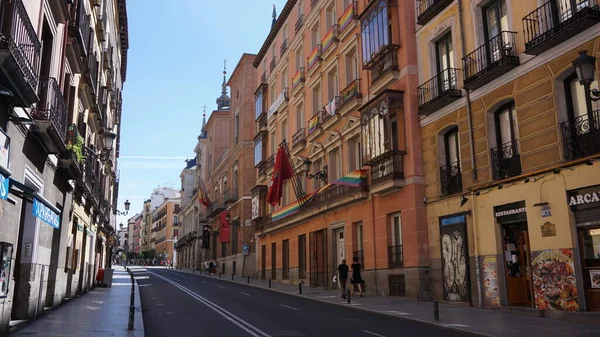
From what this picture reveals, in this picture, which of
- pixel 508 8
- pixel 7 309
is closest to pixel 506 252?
pixel 508 8

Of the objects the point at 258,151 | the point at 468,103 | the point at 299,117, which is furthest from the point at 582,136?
the point at 258,151

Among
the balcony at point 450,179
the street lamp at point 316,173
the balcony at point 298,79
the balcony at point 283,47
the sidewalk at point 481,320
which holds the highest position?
the balcony at point 283,47

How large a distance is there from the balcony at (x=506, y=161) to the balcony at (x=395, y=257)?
6096 millimetres

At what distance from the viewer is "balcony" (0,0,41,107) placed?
8.20m

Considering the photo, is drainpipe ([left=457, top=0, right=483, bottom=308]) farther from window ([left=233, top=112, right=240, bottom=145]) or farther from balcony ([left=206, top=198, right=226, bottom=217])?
balcony ([left=206, top=198, right=226, bottom=217])

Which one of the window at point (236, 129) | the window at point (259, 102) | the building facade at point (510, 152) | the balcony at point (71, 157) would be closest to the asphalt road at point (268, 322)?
the building facade at point (510, 152)

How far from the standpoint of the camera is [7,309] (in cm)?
1002

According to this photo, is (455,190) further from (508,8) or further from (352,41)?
(352,41)

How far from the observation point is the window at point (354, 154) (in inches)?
1027

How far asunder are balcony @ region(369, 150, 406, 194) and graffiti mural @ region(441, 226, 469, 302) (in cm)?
296

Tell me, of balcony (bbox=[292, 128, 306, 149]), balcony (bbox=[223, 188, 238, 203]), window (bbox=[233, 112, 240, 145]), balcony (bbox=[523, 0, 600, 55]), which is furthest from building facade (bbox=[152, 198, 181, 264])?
balcony (bbox=[523, 0, 600, 55])

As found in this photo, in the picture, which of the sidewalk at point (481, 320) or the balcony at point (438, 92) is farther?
the balcony at point (438, 92)

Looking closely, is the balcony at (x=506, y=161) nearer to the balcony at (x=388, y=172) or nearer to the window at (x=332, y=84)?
the balcony at (x=388, y=172)

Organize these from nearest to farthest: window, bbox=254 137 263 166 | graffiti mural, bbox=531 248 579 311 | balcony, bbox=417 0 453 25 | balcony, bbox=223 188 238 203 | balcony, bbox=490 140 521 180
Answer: graffiti mural, bbox=531 248 579 311 < balcony, bbox=490 140 521 180 < balcony, bbox=417 0 453 25 < window, bbox=254 137 263 166 < balcony, bbox=223 188 238 203
